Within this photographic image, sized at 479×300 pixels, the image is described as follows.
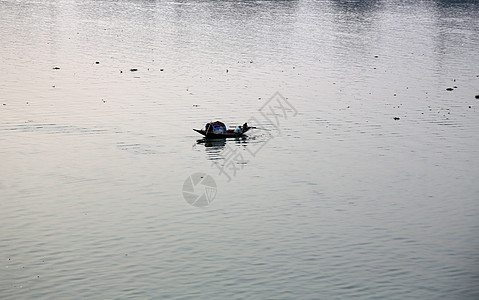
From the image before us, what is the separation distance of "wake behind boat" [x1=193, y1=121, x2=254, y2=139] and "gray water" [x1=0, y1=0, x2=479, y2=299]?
2.13 feet

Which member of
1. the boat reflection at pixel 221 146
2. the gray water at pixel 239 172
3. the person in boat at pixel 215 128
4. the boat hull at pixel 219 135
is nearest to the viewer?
the gray water at pixel 239 172

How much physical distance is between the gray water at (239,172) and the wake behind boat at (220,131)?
650mm

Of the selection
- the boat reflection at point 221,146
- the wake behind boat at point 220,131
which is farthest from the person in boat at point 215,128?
the boat reflection at point 221,146

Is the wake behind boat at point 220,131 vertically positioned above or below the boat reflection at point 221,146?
above

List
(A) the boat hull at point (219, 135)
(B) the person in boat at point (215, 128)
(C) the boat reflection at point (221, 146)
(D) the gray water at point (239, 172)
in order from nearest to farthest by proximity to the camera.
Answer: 1. (D) the gray water at point (239, 172)
2. (C) the boat reflection at point (221, 146)
3. (B) the person in boat at point (215, 128)
4. (A) the boat hull at point (219, 135)

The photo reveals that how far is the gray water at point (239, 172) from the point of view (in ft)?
106

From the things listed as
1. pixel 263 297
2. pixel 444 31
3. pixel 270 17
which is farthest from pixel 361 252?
pixel 270 17

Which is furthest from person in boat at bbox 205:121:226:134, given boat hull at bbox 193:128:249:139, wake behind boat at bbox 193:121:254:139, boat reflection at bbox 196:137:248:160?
boat reflection at bbox 196:137:248:160

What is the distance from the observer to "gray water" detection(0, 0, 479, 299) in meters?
32.4

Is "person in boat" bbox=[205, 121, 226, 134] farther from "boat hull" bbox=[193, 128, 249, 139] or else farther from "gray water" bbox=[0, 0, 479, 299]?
"gray water" bbox=[0, 0, 479, 299]

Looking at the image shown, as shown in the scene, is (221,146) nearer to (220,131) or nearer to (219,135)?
(219,135)

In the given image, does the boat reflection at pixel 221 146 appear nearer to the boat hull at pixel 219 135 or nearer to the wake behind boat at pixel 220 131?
the boat hull at pixel 219 135

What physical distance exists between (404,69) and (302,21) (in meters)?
50.5

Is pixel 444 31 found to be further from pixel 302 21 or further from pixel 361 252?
pixel 361 252
